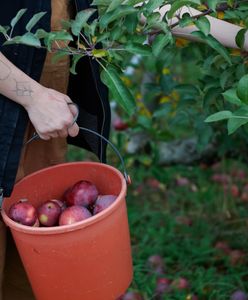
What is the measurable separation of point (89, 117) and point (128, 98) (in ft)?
1.01

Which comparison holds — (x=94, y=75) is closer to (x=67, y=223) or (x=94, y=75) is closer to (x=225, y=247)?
(x=67, y=223)


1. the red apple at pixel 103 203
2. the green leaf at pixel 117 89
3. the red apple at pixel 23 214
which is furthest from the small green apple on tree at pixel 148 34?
the red apple at pixel 23 214

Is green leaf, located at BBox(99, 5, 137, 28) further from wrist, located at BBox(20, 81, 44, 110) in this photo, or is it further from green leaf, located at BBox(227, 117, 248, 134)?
green leaf, located at BBox(227, 117, 248, 134)

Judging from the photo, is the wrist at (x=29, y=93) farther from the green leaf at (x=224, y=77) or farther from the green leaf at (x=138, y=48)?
the green leaf at (x=224, y=77)

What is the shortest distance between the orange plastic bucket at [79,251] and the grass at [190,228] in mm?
648

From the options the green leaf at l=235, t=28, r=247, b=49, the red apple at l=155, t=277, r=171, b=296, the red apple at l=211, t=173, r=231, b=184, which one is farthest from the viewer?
the red apple at l=211, t=173, r=231, b=184

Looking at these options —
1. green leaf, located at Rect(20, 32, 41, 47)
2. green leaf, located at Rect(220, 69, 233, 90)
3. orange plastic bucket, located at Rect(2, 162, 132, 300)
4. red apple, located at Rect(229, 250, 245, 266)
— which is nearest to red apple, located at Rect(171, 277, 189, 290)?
red apple, located at Rect(229, 250, 245, 266)

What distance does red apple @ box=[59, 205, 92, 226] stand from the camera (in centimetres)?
145

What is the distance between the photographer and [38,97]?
140cm

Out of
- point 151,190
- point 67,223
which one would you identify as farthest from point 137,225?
point 67,223

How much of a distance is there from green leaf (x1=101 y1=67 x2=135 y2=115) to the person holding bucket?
0.11 metres

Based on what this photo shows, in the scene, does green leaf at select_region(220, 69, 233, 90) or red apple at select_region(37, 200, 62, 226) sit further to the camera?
green leaf at select_region(220, 69, 233, 90)

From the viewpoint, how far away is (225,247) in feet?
8.14

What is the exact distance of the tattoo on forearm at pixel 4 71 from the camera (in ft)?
4.46
